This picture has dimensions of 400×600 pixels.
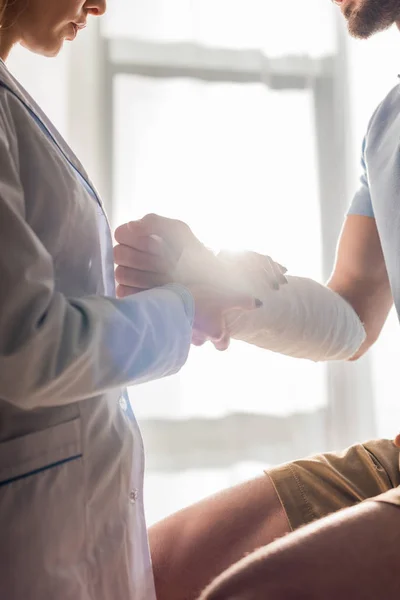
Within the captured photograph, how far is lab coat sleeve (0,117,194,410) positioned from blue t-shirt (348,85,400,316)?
1.92 feet

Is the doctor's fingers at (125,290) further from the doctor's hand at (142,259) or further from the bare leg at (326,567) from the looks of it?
the bare leg at (326,567)

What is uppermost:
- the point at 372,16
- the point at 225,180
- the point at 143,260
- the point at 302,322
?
the point at 372,16

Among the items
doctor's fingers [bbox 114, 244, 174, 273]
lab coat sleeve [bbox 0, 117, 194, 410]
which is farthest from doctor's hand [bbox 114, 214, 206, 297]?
lab coat sleeve [bbox 0, 117, 194, 410]

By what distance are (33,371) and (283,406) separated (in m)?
1.23

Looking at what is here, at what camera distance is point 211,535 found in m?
0.88

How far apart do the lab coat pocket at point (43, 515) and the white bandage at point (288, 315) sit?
0.38 m

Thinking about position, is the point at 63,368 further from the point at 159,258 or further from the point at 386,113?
the point at 386,113

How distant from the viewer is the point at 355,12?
3.66 ft

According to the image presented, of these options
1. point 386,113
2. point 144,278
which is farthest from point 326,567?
point 386,113

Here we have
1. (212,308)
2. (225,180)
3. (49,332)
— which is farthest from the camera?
(225,180)

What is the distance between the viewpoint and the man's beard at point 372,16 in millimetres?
1090

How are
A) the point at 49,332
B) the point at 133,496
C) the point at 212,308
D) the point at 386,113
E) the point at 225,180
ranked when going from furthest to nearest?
the point at 225,180, the point at 386,113, the point at 212,308, the point at 133,496, the point at 49,332

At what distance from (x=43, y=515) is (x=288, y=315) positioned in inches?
22.3

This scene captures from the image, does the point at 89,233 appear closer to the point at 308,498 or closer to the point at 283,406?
the point at 308,498
